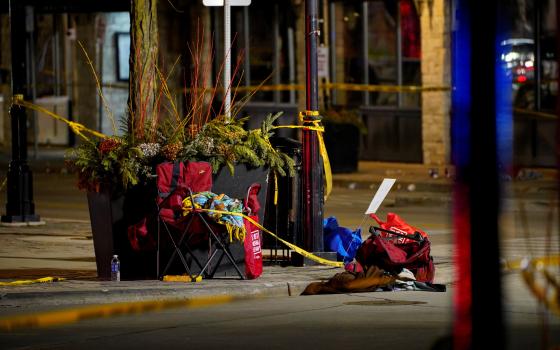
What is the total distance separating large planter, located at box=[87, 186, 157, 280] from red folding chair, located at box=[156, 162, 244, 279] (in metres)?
0.14

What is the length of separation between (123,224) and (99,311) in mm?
1222

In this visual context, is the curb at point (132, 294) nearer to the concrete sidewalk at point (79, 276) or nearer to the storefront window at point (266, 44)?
the concrete sidewalk at point (79, 276)

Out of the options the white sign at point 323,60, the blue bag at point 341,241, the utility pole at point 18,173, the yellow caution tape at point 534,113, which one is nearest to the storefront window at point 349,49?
the white sign at point 323,60

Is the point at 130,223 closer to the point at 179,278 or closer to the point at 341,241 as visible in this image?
the point at 179,278

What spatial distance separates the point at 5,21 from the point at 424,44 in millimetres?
13224

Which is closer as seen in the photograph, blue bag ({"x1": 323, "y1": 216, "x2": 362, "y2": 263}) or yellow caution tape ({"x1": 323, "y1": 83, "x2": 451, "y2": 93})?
blue bag ({"x1": 323, "y1": 216, "x2": 362, "y2": 263})

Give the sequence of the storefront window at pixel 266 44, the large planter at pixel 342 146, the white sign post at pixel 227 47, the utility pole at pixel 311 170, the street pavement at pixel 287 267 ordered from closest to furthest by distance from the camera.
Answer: the street pavement at pixel 287 267 < the utility pole at pixel 311 170 < the white sign post at pixel 227 47 < the large planter at pixel 342 146 < the storefront window at pixel 266 44

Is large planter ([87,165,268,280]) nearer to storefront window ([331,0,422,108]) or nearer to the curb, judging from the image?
the curb

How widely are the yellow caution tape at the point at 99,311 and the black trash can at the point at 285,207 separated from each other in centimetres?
186

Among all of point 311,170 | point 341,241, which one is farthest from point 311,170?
point 341,241

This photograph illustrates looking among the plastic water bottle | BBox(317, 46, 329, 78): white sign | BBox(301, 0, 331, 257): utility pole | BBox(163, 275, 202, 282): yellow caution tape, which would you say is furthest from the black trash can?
BBox(317, 46, 329, 78): white sign

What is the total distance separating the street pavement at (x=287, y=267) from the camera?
11.2 meters

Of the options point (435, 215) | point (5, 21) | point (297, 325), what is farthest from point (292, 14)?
point (297, 325)

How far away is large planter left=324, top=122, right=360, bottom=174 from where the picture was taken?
25.6 metres
